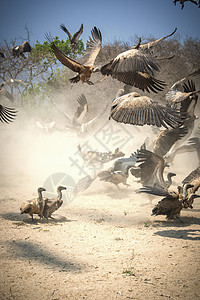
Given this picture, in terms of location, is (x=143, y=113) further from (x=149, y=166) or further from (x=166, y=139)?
(x=166, y=139)

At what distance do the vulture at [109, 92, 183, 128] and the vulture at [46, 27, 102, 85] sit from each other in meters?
0.58

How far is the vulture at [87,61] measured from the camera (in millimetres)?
2844

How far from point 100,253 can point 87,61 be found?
2868 millimetres

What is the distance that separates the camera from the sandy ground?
6.65ft

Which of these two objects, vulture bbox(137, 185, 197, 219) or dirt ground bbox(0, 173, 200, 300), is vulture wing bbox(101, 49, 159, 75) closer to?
vulture bbox(137, 185, 197, 219)

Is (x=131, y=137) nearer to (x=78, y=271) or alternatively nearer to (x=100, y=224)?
(x=100, y=224)

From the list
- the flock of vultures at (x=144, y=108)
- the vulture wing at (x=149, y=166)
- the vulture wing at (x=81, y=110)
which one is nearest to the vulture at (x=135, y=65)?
the flock of vultures at (x=144, y=108)

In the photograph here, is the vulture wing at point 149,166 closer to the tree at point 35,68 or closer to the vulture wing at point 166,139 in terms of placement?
the vulture wing at point 166,139

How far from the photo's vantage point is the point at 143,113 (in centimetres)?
314

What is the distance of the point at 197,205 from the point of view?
520 centimetres

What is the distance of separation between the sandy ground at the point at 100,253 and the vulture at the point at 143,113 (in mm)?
1511

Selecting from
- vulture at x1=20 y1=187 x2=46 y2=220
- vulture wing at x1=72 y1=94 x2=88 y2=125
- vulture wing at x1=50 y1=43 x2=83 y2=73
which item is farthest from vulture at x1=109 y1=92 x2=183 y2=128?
vulture wing at x1=72 y1=94 x2=88 y2=125

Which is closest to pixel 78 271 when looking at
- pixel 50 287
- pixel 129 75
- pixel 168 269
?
pixel 50 287

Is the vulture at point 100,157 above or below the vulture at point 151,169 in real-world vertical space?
above
